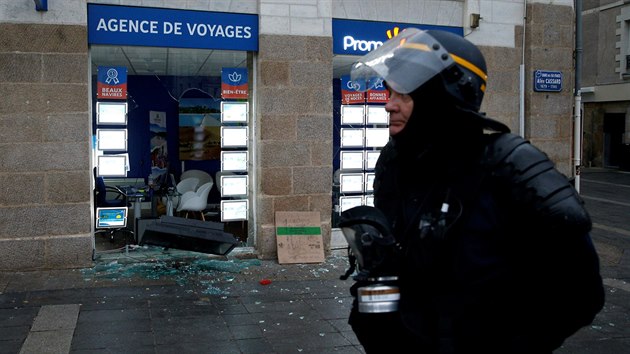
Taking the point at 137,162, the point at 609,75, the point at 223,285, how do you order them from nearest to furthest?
1. the point at 223,285
2. the point at 137,162
3. the point at 609,75

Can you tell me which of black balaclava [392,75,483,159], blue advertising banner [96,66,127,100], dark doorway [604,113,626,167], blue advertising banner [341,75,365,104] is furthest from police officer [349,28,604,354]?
dark doorway [604,113,626,167]

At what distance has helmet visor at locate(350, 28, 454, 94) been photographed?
6.44 feet

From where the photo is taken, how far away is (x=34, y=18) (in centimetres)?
743

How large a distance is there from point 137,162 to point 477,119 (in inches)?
421

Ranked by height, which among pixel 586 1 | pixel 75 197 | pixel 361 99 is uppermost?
pixel 586 1

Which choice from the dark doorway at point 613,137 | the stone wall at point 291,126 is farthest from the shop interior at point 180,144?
the dark doorway at point 613,137

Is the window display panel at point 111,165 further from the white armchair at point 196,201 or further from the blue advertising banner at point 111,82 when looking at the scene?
the white armchair at point 196,201

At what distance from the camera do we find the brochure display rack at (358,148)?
9.23 m

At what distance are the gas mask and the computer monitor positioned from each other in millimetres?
6742

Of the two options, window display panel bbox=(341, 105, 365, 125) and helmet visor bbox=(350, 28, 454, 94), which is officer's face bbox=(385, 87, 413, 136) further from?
window display panel bbox=(341, 105, 365, 125)

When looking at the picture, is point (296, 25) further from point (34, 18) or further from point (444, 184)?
point (444, 184)

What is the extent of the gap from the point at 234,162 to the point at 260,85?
1.10 m

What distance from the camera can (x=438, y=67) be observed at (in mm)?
1950

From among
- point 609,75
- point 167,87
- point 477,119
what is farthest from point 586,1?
point 477,119
